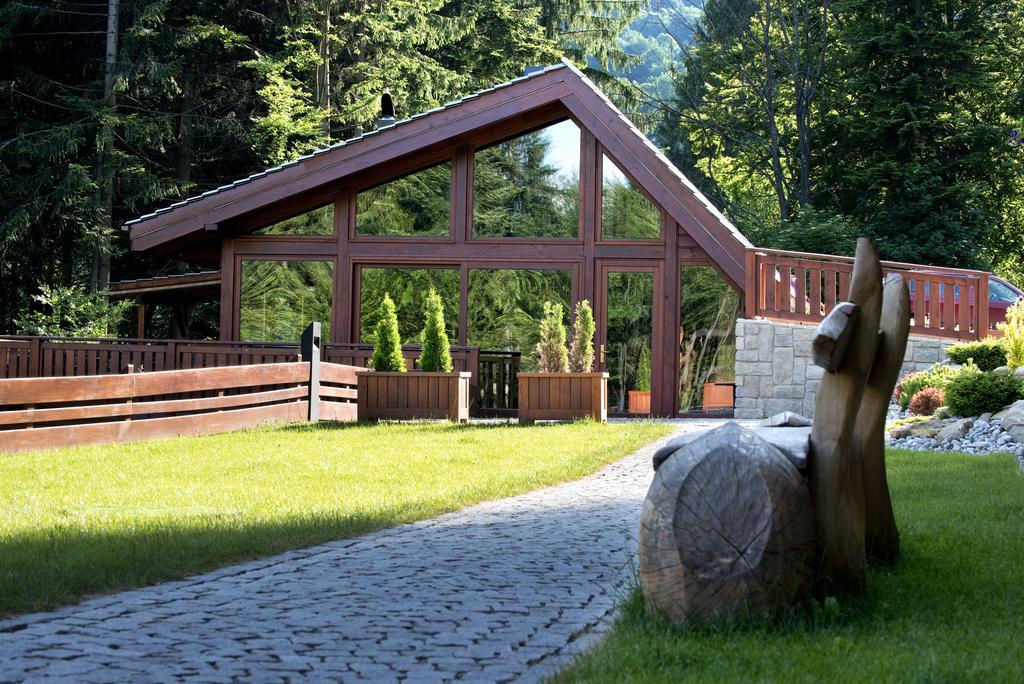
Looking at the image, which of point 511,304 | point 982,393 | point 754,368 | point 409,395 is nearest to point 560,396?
point 409,395

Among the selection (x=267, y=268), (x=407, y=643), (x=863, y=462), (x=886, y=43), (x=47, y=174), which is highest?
(x=886, y=43)

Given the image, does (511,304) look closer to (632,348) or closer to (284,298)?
(632,348)

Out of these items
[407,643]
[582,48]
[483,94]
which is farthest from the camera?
[582,48]

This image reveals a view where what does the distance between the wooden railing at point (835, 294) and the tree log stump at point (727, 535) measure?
1310cm

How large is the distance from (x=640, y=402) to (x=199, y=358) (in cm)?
704

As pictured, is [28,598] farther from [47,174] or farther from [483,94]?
[47,174]

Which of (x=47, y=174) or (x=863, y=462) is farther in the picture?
(x=47, y=174)

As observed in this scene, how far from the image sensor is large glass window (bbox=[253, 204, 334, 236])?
20.1m

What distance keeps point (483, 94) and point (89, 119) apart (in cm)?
1248

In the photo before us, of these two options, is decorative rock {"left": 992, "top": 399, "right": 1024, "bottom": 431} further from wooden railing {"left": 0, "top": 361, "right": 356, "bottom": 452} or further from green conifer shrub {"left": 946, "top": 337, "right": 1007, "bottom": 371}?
wooden railing {"left": 0, "top": 361, "right": 356, "bottom": 452}

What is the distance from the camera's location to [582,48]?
36469 mm

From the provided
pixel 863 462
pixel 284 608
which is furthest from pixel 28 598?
pixel 863 462

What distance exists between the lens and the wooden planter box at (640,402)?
19.0 m

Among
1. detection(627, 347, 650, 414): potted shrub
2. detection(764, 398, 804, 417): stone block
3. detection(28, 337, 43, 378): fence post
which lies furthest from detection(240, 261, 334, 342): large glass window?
detection(764, 398, 804, 417): stone block
